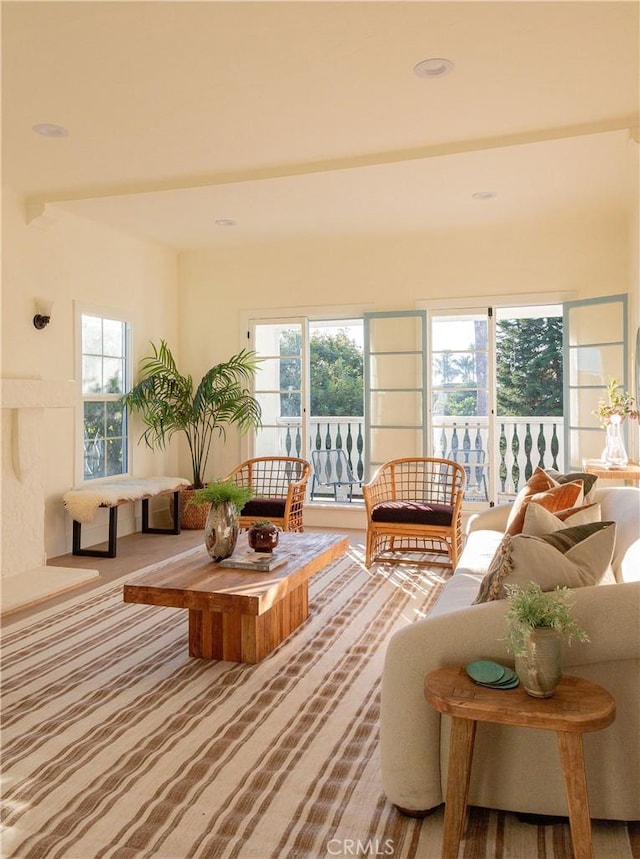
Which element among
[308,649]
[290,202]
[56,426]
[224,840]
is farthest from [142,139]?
[224,840]

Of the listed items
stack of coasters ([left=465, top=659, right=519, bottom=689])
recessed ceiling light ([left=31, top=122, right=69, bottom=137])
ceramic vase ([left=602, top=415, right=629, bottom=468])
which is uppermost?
recessed ceiling light ([left=31, top=122, right=69, bottom=137])

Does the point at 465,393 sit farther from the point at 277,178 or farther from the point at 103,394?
the point at 103,394

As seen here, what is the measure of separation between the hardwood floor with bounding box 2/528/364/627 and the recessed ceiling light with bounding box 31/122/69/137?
Result: 2.81m

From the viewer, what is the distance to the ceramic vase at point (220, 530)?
11.1 ft

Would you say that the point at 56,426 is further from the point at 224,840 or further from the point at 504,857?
the point at 504,857

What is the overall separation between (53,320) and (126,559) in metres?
1.99

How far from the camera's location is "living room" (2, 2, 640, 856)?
291 cm

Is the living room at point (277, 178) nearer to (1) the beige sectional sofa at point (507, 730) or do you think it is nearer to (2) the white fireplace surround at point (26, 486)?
(2) the white fireplace surround at point (26, 486)

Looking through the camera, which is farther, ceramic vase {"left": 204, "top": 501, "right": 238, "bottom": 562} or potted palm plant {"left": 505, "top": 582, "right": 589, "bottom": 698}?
ceramic vase {"left": 204, "top": 501, "right": 238, "bottom": 562}

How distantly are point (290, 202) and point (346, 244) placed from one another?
1.24m

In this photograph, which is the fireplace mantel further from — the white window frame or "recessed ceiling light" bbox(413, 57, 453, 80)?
"recessed ceiling light" bbox(413, 57, 453, 80)

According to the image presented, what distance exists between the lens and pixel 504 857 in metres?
1.75

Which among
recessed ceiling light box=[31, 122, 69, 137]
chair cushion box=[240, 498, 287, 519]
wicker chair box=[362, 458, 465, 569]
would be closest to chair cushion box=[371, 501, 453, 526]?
wicker chair box=[362, 458, 465, 569]

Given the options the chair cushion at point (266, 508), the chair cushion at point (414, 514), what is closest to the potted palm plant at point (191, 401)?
the chair cushion at point (266, 508)
